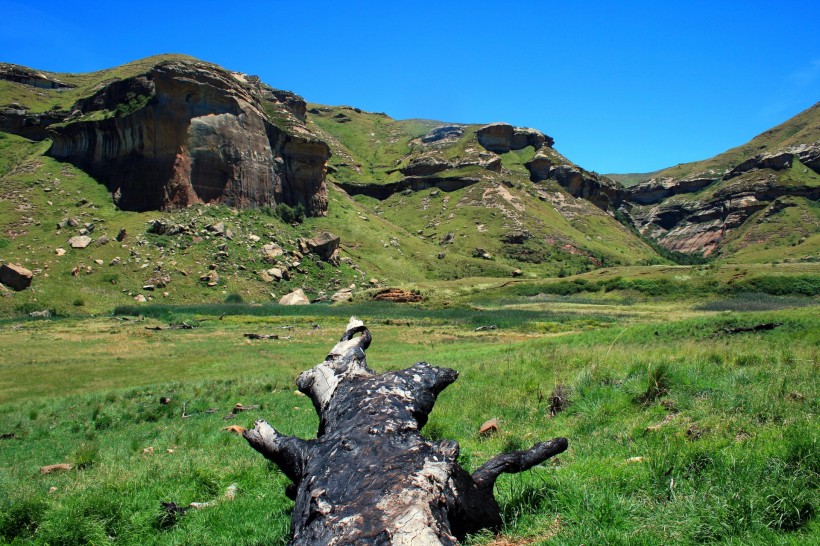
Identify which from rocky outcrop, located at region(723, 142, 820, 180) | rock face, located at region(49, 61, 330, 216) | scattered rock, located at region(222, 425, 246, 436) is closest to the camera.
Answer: scattered rock, located at region(222, 425, 246, 436)

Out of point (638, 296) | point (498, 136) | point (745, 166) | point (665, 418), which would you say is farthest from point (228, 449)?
point (745, 166)

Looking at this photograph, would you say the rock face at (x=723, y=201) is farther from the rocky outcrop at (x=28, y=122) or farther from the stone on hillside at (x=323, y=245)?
the rocky outcrop at (x=28, y=122)

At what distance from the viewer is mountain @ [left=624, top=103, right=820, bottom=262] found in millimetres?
129750

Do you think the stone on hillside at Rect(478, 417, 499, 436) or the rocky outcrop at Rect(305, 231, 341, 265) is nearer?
the stone on hillside at Rect(478, 417, 499, 436)

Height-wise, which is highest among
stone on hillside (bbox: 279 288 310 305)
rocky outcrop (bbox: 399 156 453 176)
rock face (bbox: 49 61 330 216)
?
rocky outcrop (bbox: 399 156 453 176)

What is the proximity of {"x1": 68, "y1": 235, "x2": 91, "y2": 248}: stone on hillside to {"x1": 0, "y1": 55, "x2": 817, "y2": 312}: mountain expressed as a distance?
138 millimetres

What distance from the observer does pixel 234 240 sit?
71625 millimetres

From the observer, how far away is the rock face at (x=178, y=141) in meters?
73.6

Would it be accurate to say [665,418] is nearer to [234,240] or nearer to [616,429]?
[616,429]

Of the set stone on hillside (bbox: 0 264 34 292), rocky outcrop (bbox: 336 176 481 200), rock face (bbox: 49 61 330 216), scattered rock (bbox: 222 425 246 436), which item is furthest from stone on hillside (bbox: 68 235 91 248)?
rocky outcrop (bbox: 336 176 481 200)

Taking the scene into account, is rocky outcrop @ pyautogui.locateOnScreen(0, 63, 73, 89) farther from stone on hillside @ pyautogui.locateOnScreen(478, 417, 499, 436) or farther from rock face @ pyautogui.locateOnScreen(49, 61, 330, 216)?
stone on hillside @ pyautogui.locateOnScreen(478, 417, 499, 436)

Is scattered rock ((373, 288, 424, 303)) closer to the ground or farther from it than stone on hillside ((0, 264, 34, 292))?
closer to the ground

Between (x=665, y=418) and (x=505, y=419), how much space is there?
292 centimetres

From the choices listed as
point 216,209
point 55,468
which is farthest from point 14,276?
point 55,468
